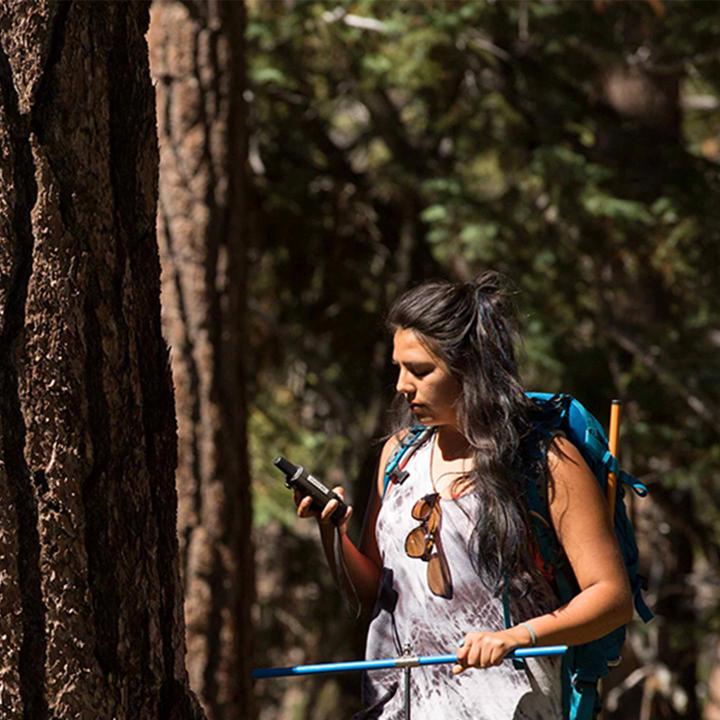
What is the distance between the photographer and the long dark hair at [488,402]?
2900 mm

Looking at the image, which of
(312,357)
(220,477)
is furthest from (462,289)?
(312,357)

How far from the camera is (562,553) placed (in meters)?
2.96

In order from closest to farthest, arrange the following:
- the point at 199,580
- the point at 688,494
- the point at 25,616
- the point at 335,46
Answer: the point at 25,616, the point at 199,580, the point at 335,46, the point at 688,494

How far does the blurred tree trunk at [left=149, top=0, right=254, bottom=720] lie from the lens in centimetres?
625

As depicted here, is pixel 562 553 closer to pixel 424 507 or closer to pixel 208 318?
pixel 424 507

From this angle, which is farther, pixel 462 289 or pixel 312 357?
pixel 312 357

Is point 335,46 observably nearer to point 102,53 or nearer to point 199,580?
point 199,580

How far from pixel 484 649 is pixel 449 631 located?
266 millimetres

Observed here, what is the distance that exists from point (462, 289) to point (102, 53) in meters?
0.91

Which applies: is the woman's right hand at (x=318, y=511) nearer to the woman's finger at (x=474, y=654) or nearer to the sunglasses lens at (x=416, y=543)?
the sunglasses lens at (x=416, y=543)

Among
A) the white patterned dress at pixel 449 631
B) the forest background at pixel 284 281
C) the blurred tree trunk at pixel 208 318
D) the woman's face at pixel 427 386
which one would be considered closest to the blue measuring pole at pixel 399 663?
the white patterned dress at pixel 449 631

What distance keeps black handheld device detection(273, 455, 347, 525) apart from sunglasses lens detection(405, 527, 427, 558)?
0.15 meters

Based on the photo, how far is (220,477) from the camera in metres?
6.28

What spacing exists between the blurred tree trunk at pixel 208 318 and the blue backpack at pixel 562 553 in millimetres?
3333
